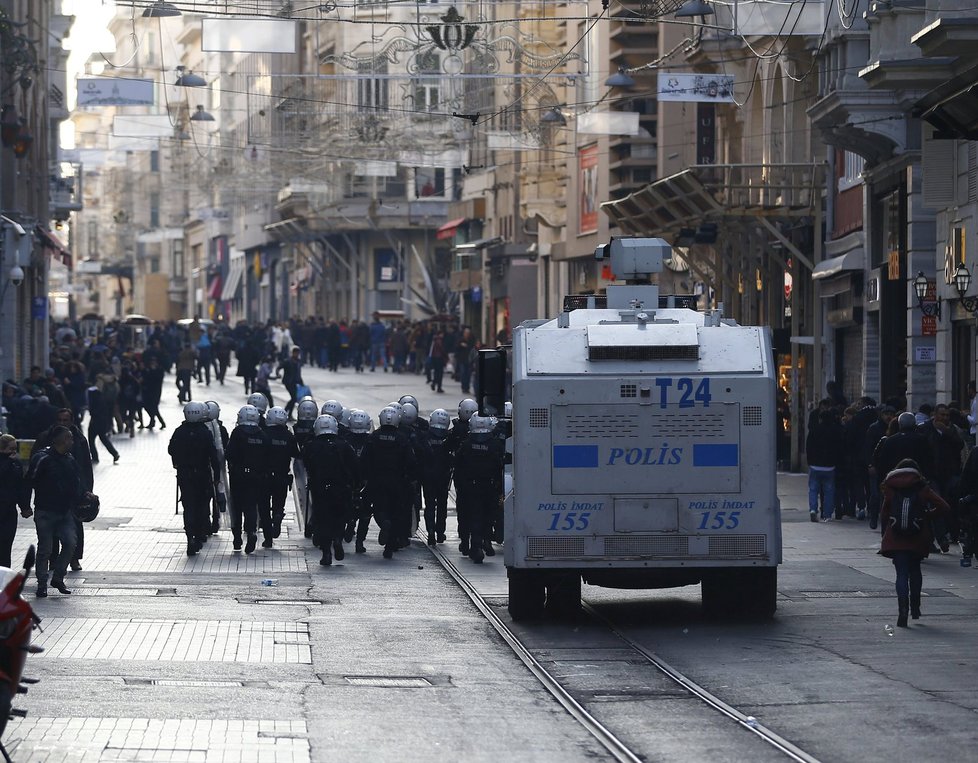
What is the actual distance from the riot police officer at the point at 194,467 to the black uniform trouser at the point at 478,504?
2822 mm

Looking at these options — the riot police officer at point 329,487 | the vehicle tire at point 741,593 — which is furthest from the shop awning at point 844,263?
the vehicle tire at point 741,593

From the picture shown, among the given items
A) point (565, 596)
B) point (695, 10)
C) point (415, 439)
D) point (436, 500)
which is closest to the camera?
point (565, 596)

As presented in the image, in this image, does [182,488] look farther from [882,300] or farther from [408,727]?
[882,300]

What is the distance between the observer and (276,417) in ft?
72.8

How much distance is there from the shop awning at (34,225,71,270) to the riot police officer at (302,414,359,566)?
28.2 meters

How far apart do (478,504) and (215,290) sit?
316 feet

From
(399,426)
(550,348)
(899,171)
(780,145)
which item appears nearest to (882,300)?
(899,171)

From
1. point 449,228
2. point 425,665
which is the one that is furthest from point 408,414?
point 449,228

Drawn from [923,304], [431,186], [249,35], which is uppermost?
[431,186]

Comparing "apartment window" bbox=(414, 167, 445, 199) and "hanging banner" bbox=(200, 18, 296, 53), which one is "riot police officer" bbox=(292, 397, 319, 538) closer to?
"hanging banner" bbox=(200, 18, 296, 53)

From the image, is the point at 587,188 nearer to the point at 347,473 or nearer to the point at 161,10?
the point at 161,10

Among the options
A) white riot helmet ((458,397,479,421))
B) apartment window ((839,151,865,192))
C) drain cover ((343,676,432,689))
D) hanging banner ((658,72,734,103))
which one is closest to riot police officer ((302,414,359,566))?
white riot helmet ((458,397,479,421))

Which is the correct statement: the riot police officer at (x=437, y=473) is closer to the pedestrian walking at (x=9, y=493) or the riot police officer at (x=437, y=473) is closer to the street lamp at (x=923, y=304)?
the pedestrian walking at (x=9, y=493)

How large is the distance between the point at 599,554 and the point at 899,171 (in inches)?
621
